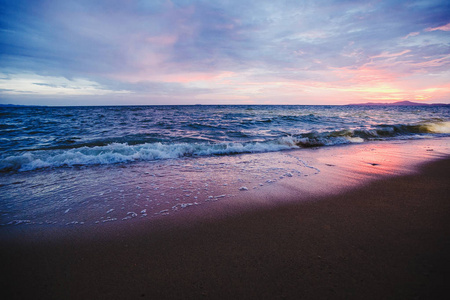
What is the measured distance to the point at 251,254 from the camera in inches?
83.1

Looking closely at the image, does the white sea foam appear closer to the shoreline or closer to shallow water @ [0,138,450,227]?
the shoreline

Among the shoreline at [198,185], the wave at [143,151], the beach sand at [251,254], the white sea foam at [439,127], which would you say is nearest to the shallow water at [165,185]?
the shoreline at [198,185]

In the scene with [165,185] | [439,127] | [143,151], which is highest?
[439,127]

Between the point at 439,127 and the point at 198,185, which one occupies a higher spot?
the point at 439,127

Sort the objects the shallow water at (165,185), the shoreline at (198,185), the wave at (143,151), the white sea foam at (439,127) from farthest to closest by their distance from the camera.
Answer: the white sea foam at (439,127) → the wave at (143,151) → the shallow water at (165,185) → the shoreline at (198,185)

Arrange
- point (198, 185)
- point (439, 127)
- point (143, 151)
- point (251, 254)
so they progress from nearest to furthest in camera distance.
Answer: point (251, 254) < point (198, 185) < point (143, 151) < point (439, 127)

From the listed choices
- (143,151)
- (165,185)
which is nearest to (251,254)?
(165,185)

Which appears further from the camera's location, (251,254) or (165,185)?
(165,185)

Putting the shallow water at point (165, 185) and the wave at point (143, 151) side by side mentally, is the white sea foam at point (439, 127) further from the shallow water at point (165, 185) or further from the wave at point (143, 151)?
the shallow water at point (165, 185)

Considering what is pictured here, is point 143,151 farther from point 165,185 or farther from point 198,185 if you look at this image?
point 198,185

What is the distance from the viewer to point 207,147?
817 centimetres

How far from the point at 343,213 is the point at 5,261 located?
4261mm

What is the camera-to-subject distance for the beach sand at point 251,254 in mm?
1703

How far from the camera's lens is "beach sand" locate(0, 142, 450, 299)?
5.59 ft
